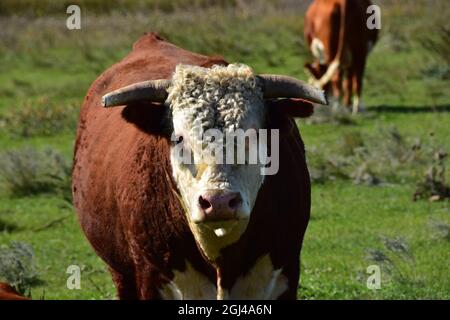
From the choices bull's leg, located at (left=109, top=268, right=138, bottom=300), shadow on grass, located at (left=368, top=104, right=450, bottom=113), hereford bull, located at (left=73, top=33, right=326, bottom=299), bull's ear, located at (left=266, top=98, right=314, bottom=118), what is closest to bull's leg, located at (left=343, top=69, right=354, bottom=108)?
shadow on grass, located at (left=368, top=104, right=450, bottom=113)

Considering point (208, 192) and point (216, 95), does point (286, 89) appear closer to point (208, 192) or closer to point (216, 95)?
point (216, 95)

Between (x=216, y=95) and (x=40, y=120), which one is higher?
(x=40, y=120)

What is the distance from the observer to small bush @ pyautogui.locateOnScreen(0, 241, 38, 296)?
1023cm

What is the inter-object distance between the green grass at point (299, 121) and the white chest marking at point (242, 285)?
2.57 m

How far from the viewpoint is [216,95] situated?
22.2 feet

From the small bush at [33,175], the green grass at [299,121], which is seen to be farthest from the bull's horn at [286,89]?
the small bush at [33,175]

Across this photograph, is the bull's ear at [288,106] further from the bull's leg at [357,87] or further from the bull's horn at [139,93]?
the bull's leg at [357,87]

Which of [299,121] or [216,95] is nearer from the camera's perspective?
[216,95]

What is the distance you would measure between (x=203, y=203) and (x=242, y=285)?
887 mm

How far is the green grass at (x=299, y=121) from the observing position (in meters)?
10.8

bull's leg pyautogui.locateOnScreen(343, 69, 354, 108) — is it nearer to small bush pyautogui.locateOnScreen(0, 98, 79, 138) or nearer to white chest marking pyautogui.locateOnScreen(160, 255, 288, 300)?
small bush pyautogui.locateOnScreen(0, 98, 79, 138)

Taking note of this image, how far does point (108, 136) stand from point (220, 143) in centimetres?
193

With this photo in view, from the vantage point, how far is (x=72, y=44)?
29641 mm

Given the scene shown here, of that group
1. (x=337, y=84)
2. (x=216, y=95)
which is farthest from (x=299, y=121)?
(x=216, y=95)
